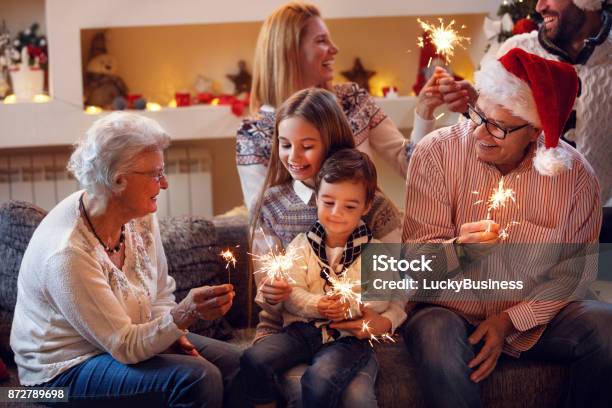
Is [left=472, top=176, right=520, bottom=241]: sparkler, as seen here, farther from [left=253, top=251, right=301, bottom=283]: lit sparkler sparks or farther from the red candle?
the red candle

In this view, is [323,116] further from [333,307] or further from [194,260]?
[194,260]

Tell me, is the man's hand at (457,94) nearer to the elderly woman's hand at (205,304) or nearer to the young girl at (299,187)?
the young girl at (299,187)

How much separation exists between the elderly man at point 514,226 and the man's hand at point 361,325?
112mm

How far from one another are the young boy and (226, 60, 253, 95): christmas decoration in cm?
211

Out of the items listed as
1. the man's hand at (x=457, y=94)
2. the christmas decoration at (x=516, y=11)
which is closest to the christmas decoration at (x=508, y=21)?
the christmas decoration at (x=516, y=11)

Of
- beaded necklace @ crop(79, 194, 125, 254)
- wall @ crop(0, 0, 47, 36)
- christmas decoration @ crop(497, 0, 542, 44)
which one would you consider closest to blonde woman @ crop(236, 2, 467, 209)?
beaded necklace @ crop(79, 194, 125, 254)

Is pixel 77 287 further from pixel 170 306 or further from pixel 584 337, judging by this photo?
pixel 584 337

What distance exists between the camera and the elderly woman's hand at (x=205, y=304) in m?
1.97

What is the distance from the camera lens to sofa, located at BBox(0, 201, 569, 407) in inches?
88.2

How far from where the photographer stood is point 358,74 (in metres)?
4.32

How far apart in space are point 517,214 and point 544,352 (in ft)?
1.20

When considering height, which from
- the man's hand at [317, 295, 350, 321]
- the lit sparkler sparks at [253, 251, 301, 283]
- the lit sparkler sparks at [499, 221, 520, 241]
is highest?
the lit sparkler sparks at [499, 221, 520, 241]

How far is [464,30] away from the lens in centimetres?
437

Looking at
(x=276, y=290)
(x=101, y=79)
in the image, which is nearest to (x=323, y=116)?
(x=276, y=290)
